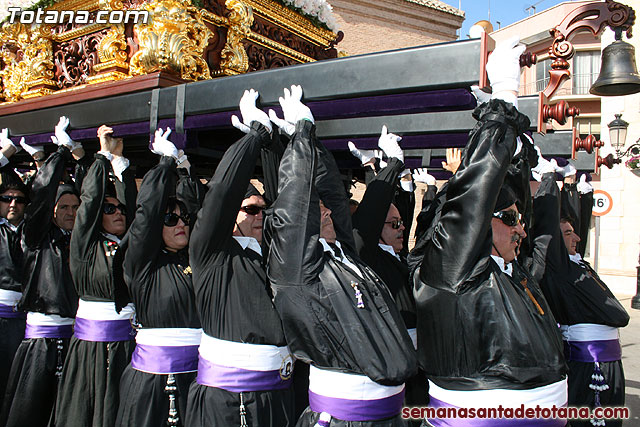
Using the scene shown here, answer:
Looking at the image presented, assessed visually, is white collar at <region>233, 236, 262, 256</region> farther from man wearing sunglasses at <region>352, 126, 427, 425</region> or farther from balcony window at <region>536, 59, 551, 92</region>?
balcony window at <region>536, 59, 551, 92</region>

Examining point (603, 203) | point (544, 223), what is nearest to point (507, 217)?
point (544, 223)

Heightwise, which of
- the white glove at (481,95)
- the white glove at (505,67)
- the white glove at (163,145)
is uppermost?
the white glove at (505,67)

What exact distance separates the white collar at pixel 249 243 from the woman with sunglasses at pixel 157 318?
53 cm

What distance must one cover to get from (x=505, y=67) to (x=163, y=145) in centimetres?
187

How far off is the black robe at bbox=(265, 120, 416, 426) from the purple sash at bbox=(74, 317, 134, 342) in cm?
175

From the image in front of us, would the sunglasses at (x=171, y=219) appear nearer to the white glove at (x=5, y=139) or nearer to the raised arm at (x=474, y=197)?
the white glove at (x=5, y=139)

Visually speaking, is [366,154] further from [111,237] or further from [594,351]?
[594,351]

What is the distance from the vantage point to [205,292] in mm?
2545

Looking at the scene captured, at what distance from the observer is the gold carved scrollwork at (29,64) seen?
3.65 metres

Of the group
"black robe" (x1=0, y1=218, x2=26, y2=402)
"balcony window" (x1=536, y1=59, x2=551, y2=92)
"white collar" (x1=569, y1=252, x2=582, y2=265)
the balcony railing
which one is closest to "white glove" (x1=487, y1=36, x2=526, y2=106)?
"white collar" (x1=569, y1=252, x2=582, y2=265)

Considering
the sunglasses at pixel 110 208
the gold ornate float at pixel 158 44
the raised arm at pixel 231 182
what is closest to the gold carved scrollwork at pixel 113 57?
the gold ornate float at pixel 158 44

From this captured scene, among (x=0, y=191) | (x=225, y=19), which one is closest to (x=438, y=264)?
(x=225, y=19)

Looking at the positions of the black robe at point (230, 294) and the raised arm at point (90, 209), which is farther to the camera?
the raised arm at point (90, 209)

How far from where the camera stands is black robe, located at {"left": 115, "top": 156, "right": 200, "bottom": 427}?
2855mm
